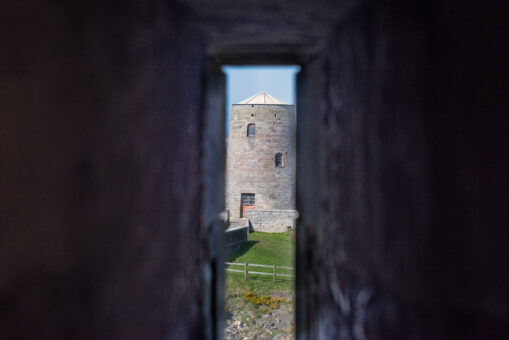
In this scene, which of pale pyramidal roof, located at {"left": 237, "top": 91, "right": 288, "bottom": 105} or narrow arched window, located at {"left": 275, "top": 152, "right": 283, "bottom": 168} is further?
pale pyramidal roof, located at {"left": 237, "top": 91, "right": 288, "bottom": 105}

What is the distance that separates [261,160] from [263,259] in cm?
816

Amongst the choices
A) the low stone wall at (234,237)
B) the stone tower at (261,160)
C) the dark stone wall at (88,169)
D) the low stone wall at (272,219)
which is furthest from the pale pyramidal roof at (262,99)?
the dark stone wall at (88,169)

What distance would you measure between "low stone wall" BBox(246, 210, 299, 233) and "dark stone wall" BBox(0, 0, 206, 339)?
14.8m

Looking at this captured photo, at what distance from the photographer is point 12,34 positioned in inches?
23.3

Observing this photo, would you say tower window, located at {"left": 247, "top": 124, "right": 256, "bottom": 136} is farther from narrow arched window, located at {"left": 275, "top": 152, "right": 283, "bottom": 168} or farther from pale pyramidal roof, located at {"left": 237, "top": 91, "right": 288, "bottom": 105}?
narrow arched window, located at {"left": 275, "top": 152, "right": 283, "bottom": 168}

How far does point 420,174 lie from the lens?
1.02 meters

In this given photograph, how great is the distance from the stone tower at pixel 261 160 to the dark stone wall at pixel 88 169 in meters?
17.1

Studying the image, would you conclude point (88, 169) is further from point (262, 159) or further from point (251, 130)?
point (251, 130)

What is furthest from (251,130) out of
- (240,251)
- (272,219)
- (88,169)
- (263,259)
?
(88,169)

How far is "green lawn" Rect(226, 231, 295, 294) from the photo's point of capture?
8614 mm

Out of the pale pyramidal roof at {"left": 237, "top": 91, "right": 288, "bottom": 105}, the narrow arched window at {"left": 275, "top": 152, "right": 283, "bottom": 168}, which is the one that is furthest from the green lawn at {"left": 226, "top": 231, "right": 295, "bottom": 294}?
the pale pyramidal roof at {"left": 237, "top": 91, "right": 288, "bottom": 105}

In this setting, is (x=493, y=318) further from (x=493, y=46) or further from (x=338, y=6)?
(x=338, y=6)

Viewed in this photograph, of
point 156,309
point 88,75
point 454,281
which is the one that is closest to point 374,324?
point 454,281

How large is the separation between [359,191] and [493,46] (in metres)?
0.78
